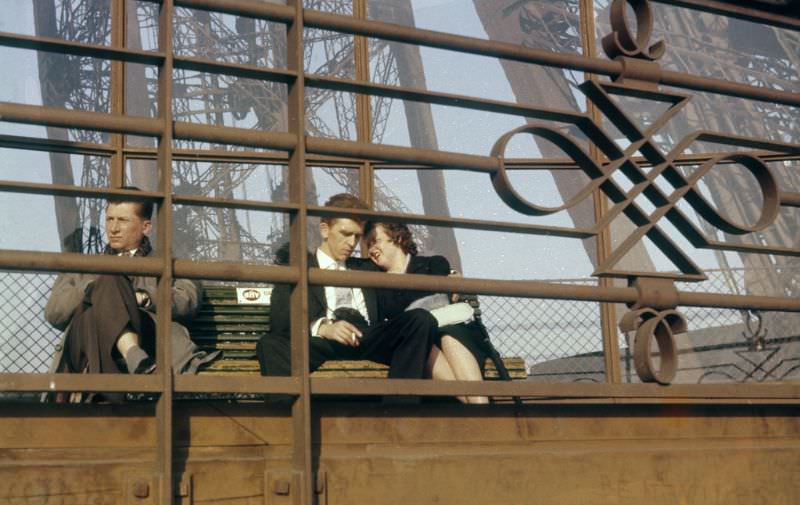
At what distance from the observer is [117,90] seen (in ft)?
18.3

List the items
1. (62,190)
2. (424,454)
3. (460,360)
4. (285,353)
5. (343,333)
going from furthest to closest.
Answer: (460,360) → (343,333) → (285,353) → (424,454) → (62,190)

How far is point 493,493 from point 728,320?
5911 mm

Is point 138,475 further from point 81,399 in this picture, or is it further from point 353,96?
point 353,96

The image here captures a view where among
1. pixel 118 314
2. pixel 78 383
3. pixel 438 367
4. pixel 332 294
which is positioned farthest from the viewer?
pixel 332 294

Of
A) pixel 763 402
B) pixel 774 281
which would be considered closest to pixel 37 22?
pixel 763 402

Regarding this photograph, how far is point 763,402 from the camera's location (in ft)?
13.1

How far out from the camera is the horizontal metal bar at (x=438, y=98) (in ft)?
11.6

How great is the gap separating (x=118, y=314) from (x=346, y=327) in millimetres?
1089

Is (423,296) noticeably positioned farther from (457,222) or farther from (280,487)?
(280,487)

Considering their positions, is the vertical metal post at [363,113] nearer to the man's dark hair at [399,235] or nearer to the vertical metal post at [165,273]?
the man's dark hair at [399,235]

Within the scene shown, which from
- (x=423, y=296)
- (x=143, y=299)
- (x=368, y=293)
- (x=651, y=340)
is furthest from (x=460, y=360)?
(x=651, y=340)

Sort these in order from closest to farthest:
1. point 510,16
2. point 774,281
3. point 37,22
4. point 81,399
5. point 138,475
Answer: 1. point 138,475
2. point 81,399
3. point 37,22
4. point 510,16
5. point 774,281

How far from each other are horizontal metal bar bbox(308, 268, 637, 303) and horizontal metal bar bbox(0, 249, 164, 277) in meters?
0.46

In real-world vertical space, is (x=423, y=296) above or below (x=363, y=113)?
below
